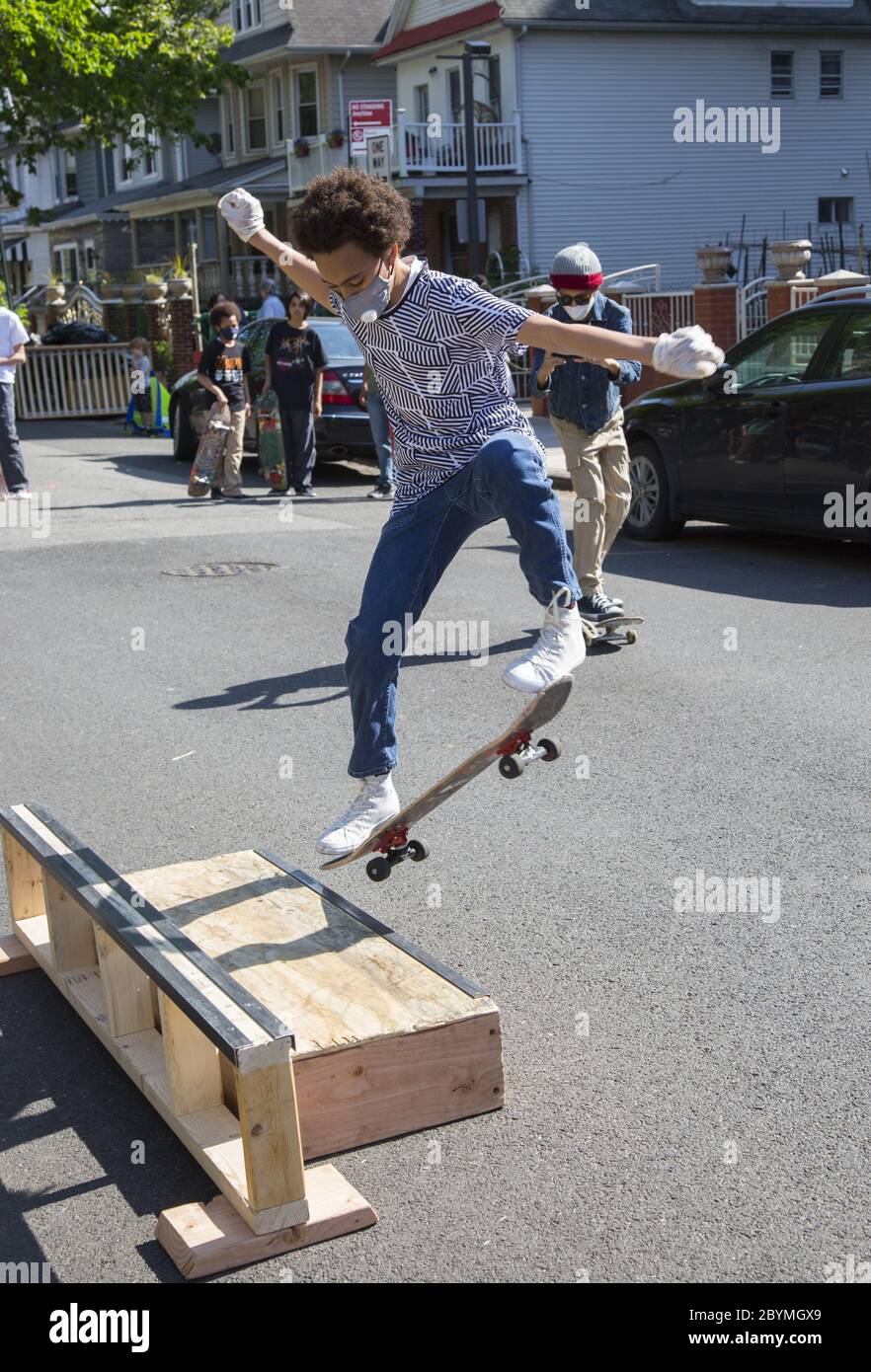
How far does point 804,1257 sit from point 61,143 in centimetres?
3012

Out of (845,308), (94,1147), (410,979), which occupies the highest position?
(845,308)

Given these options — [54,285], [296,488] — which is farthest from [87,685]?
[54,285]

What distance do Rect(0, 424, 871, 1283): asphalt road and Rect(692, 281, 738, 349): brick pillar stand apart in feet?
33.8

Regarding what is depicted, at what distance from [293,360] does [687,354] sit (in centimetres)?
→ 1296

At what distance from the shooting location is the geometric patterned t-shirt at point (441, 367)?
444 centimetres

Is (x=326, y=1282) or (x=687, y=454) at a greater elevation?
(x=687, y=454)

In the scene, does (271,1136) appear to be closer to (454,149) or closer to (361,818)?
(361,818)

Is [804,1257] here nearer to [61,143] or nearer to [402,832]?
[402,832]

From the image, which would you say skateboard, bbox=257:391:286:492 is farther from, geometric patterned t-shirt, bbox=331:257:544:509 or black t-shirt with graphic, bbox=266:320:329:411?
geometric patterned t-shirt, bbox=331:257:544:509

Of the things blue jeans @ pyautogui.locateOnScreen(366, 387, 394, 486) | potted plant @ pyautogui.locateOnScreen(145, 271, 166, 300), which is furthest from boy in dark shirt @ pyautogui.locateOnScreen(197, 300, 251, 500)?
potted plant @ pyautogui.locateOnScreen(145, 271, 166, 300)

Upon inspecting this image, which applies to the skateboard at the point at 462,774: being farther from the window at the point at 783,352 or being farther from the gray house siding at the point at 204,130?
the gray house siding at the point at 204,130

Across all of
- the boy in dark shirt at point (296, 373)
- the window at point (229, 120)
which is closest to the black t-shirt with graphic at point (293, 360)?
the boy in dark shirt at point (296, 373)

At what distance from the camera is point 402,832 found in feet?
15.7

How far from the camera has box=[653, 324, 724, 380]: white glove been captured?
3.66 meters
